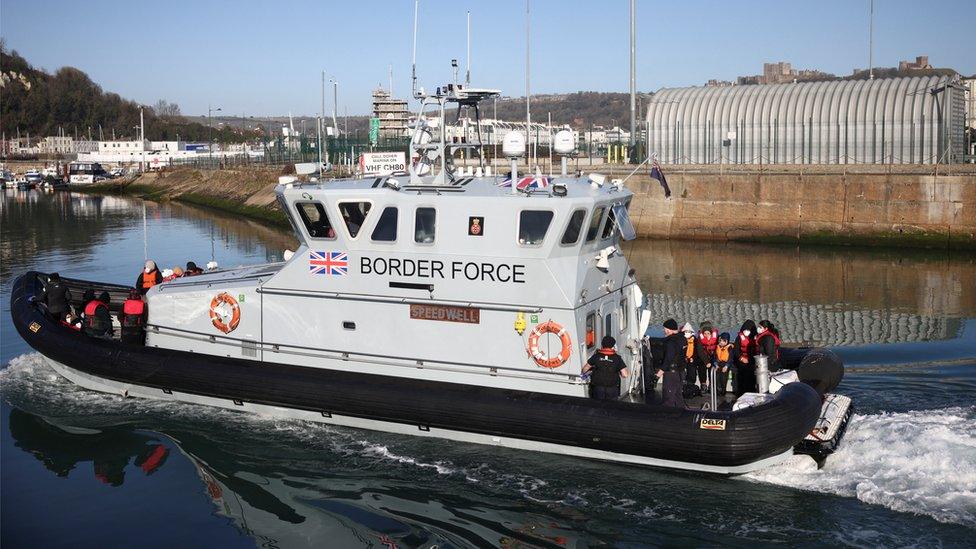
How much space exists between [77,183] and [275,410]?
6508 cm

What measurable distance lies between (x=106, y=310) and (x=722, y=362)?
7.96 metres

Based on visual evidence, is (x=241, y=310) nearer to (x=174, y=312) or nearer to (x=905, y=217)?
(x=174, y=312)

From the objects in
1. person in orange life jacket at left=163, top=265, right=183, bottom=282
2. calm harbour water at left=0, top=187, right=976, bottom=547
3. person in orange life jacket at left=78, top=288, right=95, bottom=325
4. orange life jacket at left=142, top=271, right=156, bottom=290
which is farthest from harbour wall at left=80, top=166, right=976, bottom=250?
orange life jacket at left=142, top=271, right=156, bottom=290

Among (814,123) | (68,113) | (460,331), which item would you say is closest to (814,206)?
(814,123)

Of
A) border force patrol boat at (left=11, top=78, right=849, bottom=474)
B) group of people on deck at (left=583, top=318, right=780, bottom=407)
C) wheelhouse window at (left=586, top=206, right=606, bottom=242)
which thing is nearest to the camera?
border force patrol boat at (left=11, top=78, right=849, bottom=474)

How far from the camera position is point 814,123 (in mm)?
30609

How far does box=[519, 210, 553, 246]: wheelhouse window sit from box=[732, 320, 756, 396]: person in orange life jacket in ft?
8.85

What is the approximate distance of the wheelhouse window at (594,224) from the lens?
31.8ft

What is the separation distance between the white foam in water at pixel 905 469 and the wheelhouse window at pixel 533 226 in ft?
10.6

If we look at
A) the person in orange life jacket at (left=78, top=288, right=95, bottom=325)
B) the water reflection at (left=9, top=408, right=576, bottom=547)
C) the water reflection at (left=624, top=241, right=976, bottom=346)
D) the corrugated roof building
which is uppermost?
the corrugated roof building

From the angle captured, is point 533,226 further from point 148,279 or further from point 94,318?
point 94,318

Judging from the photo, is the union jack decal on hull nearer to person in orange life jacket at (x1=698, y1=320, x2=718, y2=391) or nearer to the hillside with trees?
person in orange life jacket at (x1=698, y1=320, x2=718, y2=391)

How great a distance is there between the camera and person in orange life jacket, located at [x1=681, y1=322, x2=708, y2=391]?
10297mm

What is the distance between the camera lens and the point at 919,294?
19328 millimetres
